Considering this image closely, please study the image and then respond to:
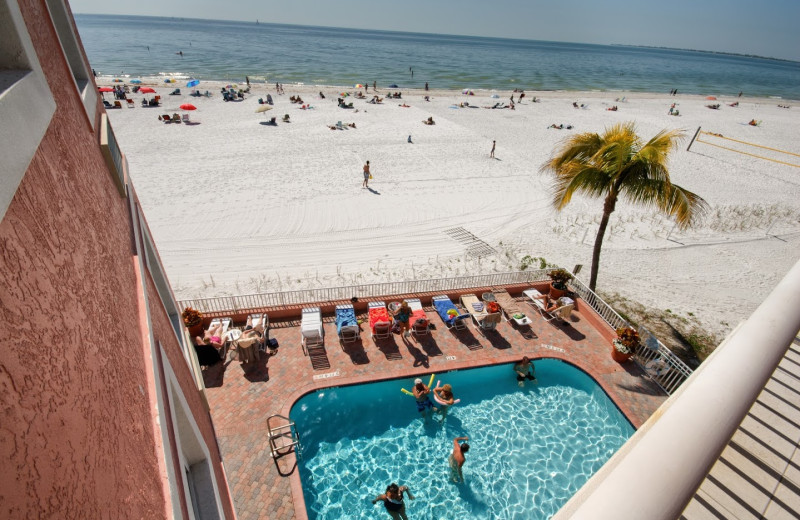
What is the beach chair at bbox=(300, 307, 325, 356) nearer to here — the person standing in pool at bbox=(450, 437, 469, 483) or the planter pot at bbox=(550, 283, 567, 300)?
the person standing in pool at bbox=(450, 437, 469, 483)

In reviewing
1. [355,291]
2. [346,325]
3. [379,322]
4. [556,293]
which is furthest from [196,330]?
[556,293]

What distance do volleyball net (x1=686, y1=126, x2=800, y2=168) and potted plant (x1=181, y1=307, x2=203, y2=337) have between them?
136 feet

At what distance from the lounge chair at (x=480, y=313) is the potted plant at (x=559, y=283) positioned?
2.86 meters

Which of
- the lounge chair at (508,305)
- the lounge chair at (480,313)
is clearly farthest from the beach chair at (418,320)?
the lounge chair at (508,305)

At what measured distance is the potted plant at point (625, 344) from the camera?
1140 centimetres

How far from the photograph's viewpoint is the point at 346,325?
11570 mm

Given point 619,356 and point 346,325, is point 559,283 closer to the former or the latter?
point 619,356

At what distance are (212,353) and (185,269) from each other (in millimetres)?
6582

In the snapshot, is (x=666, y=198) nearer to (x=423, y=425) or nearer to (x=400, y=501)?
(x=423, y=425)

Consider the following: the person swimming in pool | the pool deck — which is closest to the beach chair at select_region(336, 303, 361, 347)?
the pool deck

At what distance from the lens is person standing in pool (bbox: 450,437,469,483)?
28.8 ft

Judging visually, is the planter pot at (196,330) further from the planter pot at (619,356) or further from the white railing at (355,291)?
the planter pot at (619,356)

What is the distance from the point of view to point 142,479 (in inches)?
95.2

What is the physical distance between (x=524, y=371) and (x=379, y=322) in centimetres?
460
